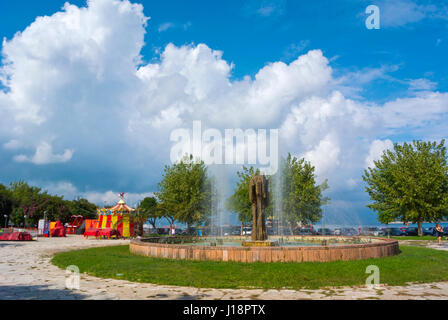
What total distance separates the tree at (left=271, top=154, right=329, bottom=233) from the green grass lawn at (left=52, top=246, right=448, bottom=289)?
2360 cm

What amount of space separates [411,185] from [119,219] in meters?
30.5

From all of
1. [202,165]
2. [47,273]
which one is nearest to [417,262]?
[47,273]

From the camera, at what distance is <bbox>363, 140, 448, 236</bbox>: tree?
103ft

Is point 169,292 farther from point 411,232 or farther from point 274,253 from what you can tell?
point 411,232

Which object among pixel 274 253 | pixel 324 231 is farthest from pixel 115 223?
pixel 274 253

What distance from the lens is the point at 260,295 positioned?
6.77 meters

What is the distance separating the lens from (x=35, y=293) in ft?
23.1

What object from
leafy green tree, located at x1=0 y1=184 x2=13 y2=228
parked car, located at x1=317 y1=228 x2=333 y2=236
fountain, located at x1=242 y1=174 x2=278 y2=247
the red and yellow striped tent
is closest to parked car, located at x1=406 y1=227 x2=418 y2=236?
parked car, located at x1=317 y1=228 x2=333 y2=236

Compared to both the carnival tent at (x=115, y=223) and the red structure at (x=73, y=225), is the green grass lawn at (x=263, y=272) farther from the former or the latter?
the red structure at (x=73, y=225)

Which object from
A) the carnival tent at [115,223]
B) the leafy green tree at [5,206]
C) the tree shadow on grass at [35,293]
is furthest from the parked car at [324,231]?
the leafy green tree at [5,206]

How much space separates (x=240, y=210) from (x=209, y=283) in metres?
30.8

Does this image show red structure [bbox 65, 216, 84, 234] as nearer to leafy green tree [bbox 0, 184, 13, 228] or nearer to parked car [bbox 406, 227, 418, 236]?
leafy green tree [bbox 0, 184, 13, 228]

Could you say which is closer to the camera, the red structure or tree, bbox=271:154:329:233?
tree, bbox=271:154:329:233
